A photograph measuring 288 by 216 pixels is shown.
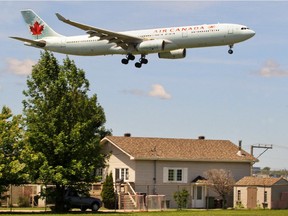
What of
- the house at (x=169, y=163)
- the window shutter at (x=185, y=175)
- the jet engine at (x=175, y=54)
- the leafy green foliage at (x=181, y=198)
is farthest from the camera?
the window shutter at (x=185, y=175)

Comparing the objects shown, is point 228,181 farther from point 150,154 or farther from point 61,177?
point 61,177

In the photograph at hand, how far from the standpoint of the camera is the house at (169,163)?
5931 centimetres

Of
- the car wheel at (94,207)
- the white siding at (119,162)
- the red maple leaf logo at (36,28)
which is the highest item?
the red maple leaf logo at (36,28)

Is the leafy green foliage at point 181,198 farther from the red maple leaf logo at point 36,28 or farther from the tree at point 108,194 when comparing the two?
the red maple leaf logo at point 36,28

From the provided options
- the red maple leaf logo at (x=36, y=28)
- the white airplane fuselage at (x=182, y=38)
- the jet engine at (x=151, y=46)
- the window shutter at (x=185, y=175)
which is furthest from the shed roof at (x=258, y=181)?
the red maple leaf logo at (x=36, y=28)

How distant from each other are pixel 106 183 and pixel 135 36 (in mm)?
11083

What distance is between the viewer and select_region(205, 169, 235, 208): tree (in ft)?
195

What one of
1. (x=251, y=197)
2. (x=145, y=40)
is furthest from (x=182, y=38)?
(x=251, y=197)

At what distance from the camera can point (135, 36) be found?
55.3m

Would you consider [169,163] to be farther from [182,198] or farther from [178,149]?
[182,198]

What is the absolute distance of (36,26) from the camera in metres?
66.6

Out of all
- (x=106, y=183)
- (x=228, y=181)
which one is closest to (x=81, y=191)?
(x=106, y=183)

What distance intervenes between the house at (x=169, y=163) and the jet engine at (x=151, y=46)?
8905 millimetres

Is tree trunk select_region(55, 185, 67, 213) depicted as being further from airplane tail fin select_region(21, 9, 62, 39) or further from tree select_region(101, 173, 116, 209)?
airplane tail fin select_region(21, 9, 62, 39)
